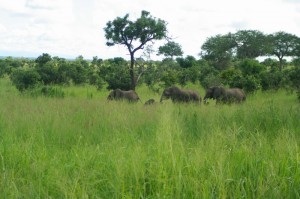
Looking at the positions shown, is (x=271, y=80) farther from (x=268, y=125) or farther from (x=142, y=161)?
(x=142, y=161)

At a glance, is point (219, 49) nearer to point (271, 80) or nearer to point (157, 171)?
point (271, 80)

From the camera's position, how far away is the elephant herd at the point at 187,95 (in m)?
14.1

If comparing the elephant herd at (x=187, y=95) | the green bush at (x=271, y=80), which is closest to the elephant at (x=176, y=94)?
the elephant herd at (x=187, y=95)

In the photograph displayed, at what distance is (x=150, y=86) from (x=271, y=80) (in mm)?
7106

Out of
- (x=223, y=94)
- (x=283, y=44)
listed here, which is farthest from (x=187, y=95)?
(x=283, y=44)

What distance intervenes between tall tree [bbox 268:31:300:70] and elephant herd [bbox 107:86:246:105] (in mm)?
21954

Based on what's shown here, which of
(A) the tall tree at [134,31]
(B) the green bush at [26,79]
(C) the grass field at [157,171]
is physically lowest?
(C) the grass field at [157,171]

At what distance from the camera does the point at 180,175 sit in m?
3.12

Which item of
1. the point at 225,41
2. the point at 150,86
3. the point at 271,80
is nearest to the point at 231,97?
the point at 271,80

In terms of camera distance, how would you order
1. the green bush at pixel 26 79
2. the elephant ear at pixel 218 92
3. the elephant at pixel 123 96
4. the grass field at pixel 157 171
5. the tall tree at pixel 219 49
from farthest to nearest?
the tall tree at pixel 219 49 < the green bush at pixel 26 79 < the elephant ear at pixel 218 92 < the elephant at pixel 123 96 < the grass field at pixel 157 171

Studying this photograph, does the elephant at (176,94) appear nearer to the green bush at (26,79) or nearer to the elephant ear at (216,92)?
the elephant ear at (216,92)

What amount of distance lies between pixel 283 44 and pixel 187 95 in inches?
1004

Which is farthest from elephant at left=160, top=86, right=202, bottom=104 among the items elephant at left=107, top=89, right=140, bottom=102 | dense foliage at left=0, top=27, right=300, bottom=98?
dense foliage at left=0, top=27, right=300, bottom=98

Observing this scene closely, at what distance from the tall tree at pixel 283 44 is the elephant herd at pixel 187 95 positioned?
72.0 feet
